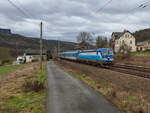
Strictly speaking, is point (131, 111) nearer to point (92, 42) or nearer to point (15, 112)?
point (15, 112)

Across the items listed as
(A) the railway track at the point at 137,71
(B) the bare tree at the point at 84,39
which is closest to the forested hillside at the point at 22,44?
(B) the bare tree at the point at 84,39

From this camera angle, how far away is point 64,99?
6.94 meters

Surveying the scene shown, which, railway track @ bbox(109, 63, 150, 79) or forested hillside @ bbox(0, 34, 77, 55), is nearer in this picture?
railway track @ bbox(109, 63, 150, 79)

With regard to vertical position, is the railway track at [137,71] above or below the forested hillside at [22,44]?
below

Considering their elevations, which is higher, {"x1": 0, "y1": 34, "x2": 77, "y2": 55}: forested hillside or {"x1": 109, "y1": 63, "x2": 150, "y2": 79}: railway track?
{"x1": 0, "y1": 34, "x2": 77, "y2": 55}: forested hillside

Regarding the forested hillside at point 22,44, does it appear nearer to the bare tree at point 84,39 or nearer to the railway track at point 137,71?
the bare tree at point 84,39

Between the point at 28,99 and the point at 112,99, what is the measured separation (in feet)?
14.3

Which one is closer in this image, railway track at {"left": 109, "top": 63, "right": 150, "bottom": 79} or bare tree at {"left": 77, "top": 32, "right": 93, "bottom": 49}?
railway track at {"left": 109, "top": 63, "right": 150, "bottom": 79}

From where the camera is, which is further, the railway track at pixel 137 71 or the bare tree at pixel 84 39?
the bare tree at pixel 84 39

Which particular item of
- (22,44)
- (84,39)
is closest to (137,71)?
(84,39)

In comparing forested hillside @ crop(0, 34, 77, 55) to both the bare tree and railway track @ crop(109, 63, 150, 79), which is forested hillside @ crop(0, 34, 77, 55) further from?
railway track @ crop(109, 63, 150, 79)

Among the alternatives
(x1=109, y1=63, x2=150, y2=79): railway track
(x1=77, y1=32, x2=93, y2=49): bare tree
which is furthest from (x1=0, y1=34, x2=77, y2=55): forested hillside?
(x1=109, y1=63, x2=150, y2=79): railway track

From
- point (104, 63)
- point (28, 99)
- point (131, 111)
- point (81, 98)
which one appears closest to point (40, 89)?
point (28, 99)

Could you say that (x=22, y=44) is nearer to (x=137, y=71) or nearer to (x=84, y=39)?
(x=84, y=39)
